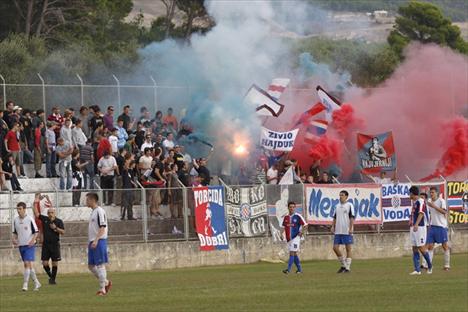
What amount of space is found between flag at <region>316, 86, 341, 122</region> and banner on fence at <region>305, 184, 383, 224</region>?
4.85 meters

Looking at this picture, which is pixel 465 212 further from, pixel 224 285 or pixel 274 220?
pixel 224 285

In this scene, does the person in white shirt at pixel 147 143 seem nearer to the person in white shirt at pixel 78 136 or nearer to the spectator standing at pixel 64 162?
the person in white shirt at pixel 78 136

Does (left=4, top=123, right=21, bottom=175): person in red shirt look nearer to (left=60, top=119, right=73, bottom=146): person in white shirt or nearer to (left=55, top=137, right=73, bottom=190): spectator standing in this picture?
(left=55, top=137, right=73, bottom=190): spectator standing

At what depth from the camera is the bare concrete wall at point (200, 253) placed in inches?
1468

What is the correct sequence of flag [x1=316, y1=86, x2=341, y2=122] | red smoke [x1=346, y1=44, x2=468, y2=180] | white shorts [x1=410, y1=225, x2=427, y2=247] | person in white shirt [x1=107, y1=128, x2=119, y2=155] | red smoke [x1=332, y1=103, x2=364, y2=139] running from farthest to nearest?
red smoke [x1=346, y1=44, x2=468, y2=180] < red smoke [x1=332, y1=103, x2=364, y2=139] < flag [x1=316, y1=86, x2=341, y2=122] < person in white shirt [x1=107, y1=128, x2=119, y2=155] < white shorts [x1=410, y1=225, x2=427, y2=247]

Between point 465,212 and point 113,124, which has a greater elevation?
point 113,124

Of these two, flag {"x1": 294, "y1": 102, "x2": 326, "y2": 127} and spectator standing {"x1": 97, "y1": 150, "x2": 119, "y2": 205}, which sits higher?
flag {"x1": 294, "y1": 102, "x2": 326, "y2": 127}

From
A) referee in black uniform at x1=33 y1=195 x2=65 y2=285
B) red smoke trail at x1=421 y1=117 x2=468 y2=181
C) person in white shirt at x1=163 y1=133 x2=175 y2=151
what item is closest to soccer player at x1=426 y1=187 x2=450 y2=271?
referee in black uniform at x1=33 y1=195 x2=65 y2=285

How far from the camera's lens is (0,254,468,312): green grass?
23625 mm

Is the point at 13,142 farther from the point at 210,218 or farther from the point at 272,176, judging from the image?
the point at 272,176

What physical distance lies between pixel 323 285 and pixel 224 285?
6.92 ft

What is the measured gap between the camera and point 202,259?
3969 centimetres

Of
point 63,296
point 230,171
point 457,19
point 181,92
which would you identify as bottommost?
point 63,296

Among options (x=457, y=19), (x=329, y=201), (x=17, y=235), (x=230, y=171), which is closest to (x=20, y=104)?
(x=230, y=171)
